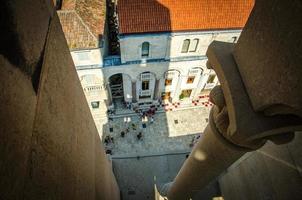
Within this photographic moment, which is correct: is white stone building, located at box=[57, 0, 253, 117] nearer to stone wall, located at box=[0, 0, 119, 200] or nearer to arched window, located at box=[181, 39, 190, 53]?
arched window, located at box=[181, 39, 190, 53]

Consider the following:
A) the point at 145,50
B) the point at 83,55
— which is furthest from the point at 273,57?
the point at 83,55

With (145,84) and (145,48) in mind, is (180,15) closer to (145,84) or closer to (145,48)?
(145,48)

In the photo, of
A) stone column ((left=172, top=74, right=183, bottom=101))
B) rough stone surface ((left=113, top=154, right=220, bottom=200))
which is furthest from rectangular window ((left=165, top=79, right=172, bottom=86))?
rough stone surface ((left=113, top=154, right=220, bottom=200))

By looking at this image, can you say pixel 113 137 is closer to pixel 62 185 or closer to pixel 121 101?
pixel 121 101

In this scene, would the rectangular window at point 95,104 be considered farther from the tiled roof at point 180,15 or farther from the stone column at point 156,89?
the tiled roof at point 180,15

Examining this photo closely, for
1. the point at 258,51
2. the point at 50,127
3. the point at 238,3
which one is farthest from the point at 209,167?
the point at 238,3
